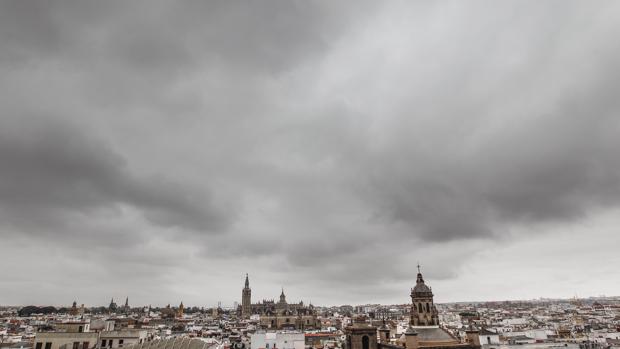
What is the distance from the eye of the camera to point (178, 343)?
37.0m

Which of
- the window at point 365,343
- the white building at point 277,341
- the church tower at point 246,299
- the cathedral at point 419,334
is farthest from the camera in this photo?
the church tower at point 246,299

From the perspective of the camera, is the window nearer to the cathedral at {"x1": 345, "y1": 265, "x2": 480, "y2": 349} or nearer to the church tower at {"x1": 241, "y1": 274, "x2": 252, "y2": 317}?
the cathedral at {"x1": 345, "y1": 265, "x2": 480, "y2": 349}

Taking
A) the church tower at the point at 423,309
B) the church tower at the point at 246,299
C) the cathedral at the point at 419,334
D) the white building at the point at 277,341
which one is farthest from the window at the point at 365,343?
the church tower at the point at 246,299

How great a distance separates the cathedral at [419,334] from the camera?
3912cm

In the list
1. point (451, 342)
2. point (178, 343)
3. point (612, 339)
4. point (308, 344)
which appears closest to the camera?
point (178, 343)

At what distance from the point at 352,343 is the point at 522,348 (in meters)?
26.2

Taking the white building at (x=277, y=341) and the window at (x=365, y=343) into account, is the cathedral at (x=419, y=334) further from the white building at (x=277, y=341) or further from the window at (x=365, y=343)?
the white building at (x=277, y=341)

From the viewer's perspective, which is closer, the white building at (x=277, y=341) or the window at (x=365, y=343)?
the window at (x=365, y=343)

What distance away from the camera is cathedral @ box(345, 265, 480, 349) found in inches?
1540

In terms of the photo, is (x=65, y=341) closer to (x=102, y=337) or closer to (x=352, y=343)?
(x=102, y=337)

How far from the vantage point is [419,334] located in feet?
136

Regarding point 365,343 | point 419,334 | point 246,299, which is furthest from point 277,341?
point 246,299

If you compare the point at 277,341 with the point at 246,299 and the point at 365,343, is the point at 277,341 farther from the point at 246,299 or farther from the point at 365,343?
the point at 246,299

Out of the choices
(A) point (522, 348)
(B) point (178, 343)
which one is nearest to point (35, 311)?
(B) point (178, 343)
